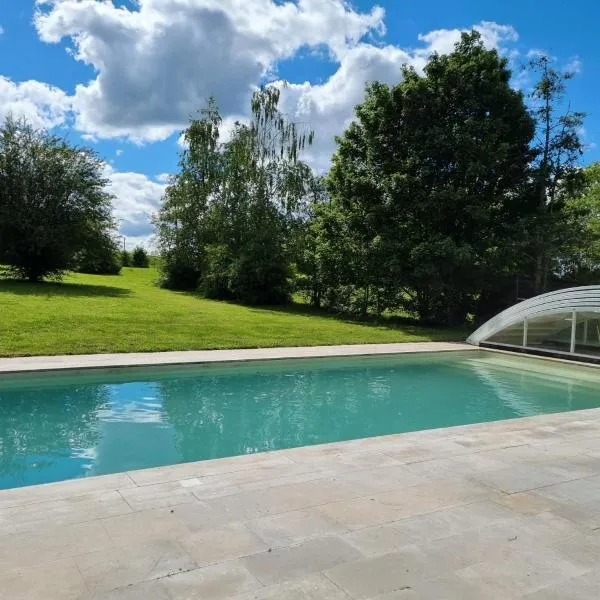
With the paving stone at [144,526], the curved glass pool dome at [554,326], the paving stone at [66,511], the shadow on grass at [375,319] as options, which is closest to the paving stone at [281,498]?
the paving stone at [144,526]

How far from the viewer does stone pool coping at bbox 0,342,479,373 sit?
10672 millimetres

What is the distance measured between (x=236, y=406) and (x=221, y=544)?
19.7 ft

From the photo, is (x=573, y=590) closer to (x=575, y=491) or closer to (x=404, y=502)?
(x=404, y=502)

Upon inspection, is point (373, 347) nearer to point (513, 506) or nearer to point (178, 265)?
point (513, 506)

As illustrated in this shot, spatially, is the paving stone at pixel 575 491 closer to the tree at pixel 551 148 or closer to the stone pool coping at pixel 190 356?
the stone pool coping at pixel 190 356

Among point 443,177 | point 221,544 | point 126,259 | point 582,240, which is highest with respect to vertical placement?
point 443,177

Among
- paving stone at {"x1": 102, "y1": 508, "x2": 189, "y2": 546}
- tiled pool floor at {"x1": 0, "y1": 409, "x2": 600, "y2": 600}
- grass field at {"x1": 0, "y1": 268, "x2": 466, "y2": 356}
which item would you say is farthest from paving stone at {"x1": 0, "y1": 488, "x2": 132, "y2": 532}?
grass field at {"x1": 0, "y1": 268, "x2": 466, "y2": 356}

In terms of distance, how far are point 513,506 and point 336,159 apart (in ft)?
65.0

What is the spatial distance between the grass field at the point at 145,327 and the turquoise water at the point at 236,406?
2620mm

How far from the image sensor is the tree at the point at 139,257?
55125mm

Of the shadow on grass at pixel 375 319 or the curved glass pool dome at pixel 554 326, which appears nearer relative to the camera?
the curved glass pool dome at pixel 554 326

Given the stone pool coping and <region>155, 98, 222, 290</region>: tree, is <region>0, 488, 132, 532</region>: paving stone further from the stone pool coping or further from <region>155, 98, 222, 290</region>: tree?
<region>155, 98, 222, 290</region>: tree

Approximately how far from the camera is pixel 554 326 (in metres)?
15.4

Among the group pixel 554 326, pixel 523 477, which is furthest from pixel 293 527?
pixel 554 326
